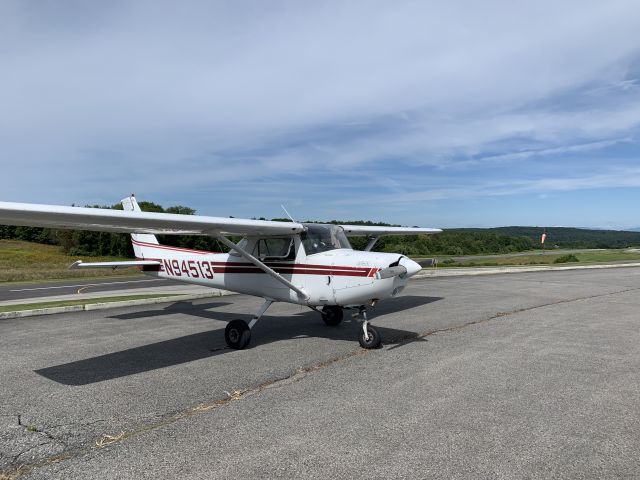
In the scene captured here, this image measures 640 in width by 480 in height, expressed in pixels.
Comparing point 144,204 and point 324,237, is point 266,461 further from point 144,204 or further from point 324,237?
point 144,204

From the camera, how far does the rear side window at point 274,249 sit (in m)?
8.96

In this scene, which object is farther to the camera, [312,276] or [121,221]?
[312,276]

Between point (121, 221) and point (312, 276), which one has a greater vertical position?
point (121, 221)

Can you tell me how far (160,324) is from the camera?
1079 cm

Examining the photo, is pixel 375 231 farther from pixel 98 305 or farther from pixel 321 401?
pixel 98 305

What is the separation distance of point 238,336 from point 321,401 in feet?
10.6

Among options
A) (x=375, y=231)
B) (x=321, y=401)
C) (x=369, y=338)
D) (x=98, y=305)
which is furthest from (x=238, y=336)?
(x=98, y=305)

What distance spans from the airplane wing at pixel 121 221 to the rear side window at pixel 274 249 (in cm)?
24

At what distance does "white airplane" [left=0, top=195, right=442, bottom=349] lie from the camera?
23.9 feet

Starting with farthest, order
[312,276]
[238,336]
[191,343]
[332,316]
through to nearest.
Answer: [332,316] < [191,343] < [312,276] < [238,336]

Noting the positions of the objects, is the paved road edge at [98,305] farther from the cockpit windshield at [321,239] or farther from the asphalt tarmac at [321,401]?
the cockpit windshield at [321,239]

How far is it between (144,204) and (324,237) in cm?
5794

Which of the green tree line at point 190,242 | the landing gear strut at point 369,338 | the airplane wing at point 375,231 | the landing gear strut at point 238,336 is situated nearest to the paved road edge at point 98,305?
the airplane wing at point 375,231

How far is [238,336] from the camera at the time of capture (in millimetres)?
8211
